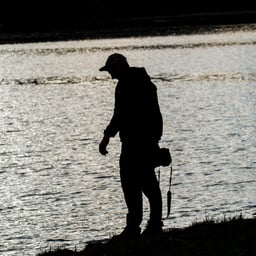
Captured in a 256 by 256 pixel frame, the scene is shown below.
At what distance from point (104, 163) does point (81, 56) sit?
7331 cm

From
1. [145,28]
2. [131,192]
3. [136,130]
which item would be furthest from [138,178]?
[145,28]

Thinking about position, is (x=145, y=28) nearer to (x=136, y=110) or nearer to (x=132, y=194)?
(x=132, y=194)

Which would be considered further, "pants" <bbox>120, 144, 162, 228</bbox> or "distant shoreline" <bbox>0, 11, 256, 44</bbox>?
"distant shoreline" <bbox>0, 11, 256, 44</bbox>

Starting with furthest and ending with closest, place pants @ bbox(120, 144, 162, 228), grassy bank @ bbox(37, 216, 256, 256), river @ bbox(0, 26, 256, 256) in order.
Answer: river @ bbox(0, 26, 256, 256)
pants @ bbox(120, 144, 162, 228)
grassy bank @ bbox(37, 216, 256, 256)

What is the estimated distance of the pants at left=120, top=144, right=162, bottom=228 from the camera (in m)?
12.8

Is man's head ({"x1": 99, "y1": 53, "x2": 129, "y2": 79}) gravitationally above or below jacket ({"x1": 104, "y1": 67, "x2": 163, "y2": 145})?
above

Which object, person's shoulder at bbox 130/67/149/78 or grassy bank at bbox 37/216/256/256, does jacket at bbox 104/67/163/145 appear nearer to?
person's shoulder at bbox 130/67/149/78

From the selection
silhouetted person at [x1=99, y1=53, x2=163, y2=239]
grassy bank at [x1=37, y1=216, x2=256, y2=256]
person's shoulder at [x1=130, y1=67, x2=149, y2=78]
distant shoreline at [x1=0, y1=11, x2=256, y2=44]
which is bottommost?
grassy bank at [x1=37, y1=216, x2=256, y2=256]

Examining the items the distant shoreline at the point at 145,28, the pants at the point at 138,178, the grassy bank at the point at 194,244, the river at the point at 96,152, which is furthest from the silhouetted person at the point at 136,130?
the distant shoreline at the point at 145,28

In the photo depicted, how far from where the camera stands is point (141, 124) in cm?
1264

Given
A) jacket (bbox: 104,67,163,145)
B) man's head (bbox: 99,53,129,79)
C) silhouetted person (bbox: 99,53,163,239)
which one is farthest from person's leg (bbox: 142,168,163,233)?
man's head (bbox: 99,53,129,79)

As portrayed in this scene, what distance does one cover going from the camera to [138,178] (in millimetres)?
12789

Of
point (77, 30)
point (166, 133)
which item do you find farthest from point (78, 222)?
point (77, 30)

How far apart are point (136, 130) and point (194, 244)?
187cm
